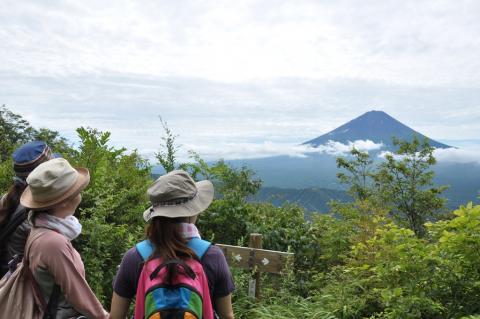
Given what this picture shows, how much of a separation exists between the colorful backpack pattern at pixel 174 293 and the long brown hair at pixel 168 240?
36mm

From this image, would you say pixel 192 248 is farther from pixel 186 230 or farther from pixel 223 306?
pixel 223 306

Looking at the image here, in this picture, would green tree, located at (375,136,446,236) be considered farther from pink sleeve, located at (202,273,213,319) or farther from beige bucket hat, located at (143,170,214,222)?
pink sleeve, located at (202,273,213,319)

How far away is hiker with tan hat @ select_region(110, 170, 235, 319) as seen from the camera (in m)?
2.03

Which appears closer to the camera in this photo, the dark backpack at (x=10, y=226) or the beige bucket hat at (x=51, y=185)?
the beige bucket hat at (x=51, y=185)

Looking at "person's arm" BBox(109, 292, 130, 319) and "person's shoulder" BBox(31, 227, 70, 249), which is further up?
"person's shoulder" BBox(31, 227, 70, 249)

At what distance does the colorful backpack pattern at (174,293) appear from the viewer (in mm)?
1993

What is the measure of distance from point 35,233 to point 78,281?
0.37 metres

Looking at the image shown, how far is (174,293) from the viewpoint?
203 cm

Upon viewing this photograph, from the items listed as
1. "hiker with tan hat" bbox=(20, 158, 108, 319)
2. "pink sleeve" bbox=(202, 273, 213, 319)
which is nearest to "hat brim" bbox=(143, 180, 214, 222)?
"pink sleeve" bbox=(202, 273, 213, 319)

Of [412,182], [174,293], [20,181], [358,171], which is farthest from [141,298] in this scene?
[358,171]

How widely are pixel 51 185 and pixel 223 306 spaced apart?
1226 millimetres

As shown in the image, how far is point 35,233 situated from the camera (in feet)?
8.45

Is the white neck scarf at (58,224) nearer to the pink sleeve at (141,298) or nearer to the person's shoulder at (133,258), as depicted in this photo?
the person's shoulder at (133,258)

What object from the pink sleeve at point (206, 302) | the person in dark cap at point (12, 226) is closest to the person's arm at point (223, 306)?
the pink sleeve at point (206, 302)
